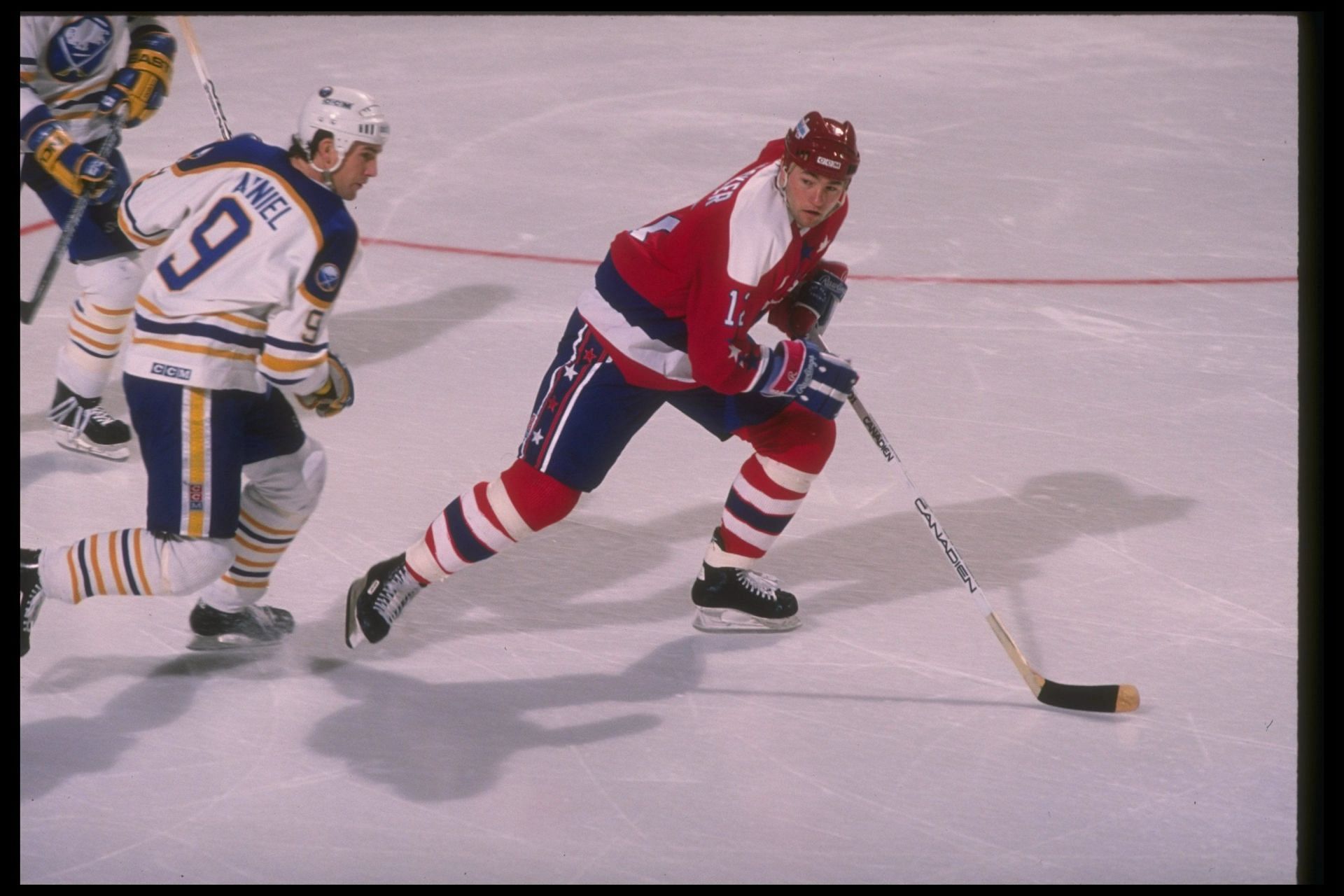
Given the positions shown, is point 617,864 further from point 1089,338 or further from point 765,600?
point 1089,338

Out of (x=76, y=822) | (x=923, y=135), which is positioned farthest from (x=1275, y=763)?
(x=923, y=135)

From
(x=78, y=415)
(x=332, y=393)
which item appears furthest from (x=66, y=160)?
(x=332, y=393)

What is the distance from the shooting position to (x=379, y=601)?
2.94 metres

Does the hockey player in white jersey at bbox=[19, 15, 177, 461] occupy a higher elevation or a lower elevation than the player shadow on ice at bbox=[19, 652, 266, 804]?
higher

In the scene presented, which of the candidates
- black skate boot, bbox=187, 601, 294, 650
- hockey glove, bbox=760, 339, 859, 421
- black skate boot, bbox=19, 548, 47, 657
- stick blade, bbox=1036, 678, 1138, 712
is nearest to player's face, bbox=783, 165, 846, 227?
hockey glove, bbox=760, 339, 859, 421

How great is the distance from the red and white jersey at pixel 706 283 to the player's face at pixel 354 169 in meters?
0.51

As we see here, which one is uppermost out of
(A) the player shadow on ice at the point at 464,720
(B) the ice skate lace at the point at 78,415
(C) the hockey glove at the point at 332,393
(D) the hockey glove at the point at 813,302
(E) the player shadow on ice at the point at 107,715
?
(D) the hockey glove at the point at 813,302

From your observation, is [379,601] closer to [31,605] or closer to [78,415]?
[31,605]

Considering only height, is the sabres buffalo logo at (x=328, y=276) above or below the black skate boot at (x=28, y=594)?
above

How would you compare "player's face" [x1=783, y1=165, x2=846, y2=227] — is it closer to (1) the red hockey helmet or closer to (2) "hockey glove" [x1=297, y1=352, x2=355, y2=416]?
(1) the red hockey helmet

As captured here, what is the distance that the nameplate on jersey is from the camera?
2539 millimetres

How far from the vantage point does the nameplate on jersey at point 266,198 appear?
2.54 meters

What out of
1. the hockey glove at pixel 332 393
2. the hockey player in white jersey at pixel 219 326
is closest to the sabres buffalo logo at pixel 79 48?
the hockey player in white jersey at pixel 219 326

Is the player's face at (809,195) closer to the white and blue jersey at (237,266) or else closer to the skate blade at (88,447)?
the white and blue jersey at (237,266)
